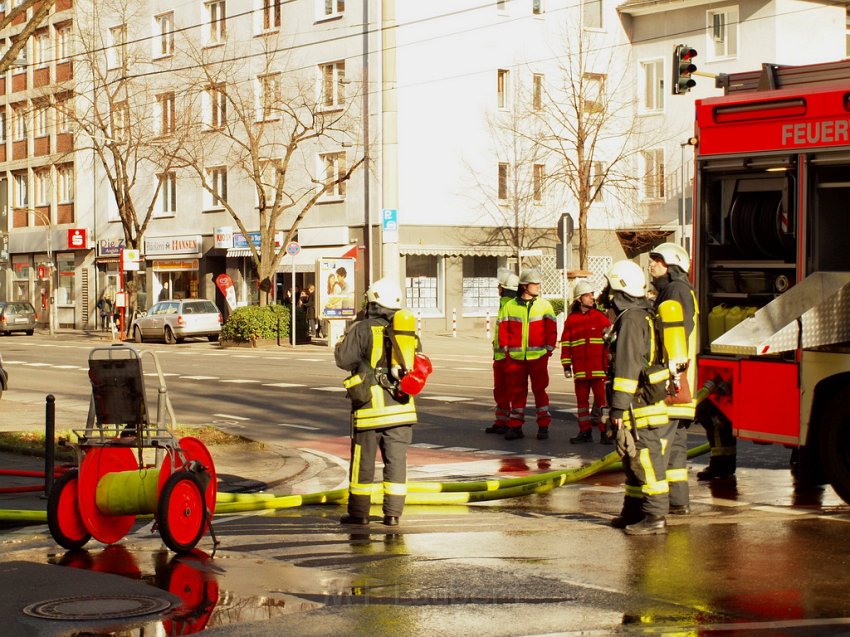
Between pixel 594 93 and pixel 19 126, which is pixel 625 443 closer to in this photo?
pixel 594 93

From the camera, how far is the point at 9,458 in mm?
13648

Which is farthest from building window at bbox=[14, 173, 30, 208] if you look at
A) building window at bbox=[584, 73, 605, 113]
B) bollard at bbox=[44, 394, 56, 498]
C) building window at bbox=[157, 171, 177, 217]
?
bollard at bbox=[44, 394, 56, 498]

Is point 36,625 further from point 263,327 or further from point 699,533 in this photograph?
point 263,327

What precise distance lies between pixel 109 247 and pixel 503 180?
18420mm

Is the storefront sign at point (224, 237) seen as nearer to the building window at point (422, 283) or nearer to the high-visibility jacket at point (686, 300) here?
the building window at point (422, 283)

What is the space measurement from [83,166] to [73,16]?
6074 mm

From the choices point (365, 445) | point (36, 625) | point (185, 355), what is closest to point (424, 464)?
point (365, 445)

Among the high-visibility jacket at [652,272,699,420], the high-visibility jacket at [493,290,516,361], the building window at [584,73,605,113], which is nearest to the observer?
the high-visibility jacket at [652,272,699,420]

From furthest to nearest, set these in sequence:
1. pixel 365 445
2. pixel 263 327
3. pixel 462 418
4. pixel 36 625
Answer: pixel 263 327 < pixel 462 418 < pixel 365 445 < pixel 36 625

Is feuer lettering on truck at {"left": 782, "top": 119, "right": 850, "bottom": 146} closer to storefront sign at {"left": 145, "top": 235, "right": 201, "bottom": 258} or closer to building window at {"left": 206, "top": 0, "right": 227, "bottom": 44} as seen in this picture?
building window at {"left": 206, "top": 0, "right": 227, "bottom": 44}

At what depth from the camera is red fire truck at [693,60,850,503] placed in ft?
32.9

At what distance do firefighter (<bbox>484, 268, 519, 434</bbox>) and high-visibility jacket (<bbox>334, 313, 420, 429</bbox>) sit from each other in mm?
6127

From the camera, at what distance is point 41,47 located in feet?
197

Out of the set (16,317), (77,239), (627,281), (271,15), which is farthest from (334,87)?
(627,281)
